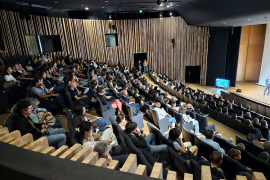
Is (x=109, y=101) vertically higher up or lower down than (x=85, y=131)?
lower down

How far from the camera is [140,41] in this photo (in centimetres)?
959

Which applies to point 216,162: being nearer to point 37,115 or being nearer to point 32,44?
point 37,115

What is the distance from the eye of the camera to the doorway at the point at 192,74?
10867 mm

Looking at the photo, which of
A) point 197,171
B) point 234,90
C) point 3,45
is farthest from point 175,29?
point 197,171

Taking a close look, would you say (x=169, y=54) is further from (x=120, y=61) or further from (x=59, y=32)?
(x=59, y=32)

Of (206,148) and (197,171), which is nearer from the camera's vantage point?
(197,171)

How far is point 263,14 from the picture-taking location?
5117 millimetres

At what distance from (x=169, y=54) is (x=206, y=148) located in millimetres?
8457

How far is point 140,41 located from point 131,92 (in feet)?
19.3

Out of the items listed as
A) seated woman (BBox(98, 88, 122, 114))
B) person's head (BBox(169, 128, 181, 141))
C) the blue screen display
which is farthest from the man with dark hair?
the blue screen display

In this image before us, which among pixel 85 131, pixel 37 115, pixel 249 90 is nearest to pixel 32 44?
pixel 37 115

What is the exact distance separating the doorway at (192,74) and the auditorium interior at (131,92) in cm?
6

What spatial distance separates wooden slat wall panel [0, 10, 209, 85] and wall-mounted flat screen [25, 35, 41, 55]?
465 millimetres

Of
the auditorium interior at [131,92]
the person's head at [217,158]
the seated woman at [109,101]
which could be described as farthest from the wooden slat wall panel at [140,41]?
the person's head at [217,158]
